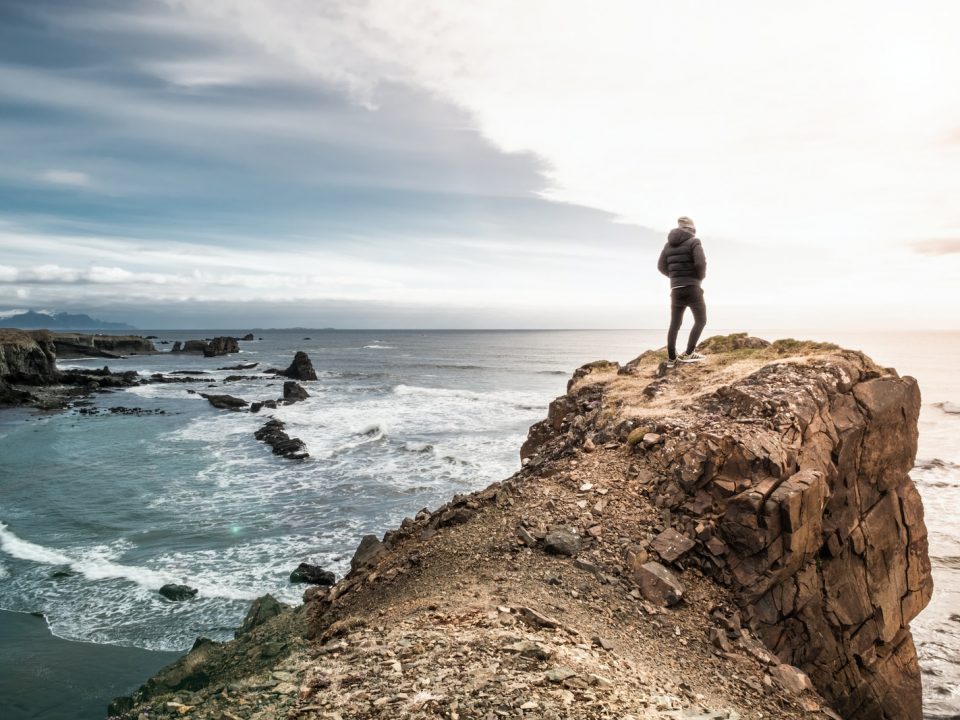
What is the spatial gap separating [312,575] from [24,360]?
6363 centimetres

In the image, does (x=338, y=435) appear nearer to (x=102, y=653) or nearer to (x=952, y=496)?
(x=102, y=653)

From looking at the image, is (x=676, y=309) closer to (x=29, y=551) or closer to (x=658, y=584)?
(x=658, y=584)

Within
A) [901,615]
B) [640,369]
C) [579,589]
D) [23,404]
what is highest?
[640,369]

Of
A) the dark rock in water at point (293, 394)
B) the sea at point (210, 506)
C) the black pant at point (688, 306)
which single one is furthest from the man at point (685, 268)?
the dark rock in water at point (293, 394)

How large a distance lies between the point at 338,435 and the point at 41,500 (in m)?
15.8

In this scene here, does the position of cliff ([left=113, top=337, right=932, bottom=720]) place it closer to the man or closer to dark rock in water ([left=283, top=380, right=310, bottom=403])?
the man

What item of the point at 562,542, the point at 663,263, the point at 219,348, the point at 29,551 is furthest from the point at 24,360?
the point at 562,542

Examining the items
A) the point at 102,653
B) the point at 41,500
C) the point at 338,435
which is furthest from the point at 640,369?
the point at 338,435

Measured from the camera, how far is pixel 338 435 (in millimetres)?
34688

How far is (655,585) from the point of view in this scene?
21.6ft

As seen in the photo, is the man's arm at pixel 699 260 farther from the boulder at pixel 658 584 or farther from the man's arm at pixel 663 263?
the boulder at pixel 658 584

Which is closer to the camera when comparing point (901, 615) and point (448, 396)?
point (901, 615)

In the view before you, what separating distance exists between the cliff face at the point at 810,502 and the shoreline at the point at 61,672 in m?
8.99

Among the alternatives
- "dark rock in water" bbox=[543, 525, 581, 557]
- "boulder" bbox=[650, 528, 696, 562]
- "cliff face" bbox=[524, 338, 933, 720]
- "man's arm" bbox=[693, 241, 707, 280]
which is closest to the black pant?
"man's arm" bbox=[693, 241, 707, 280]
